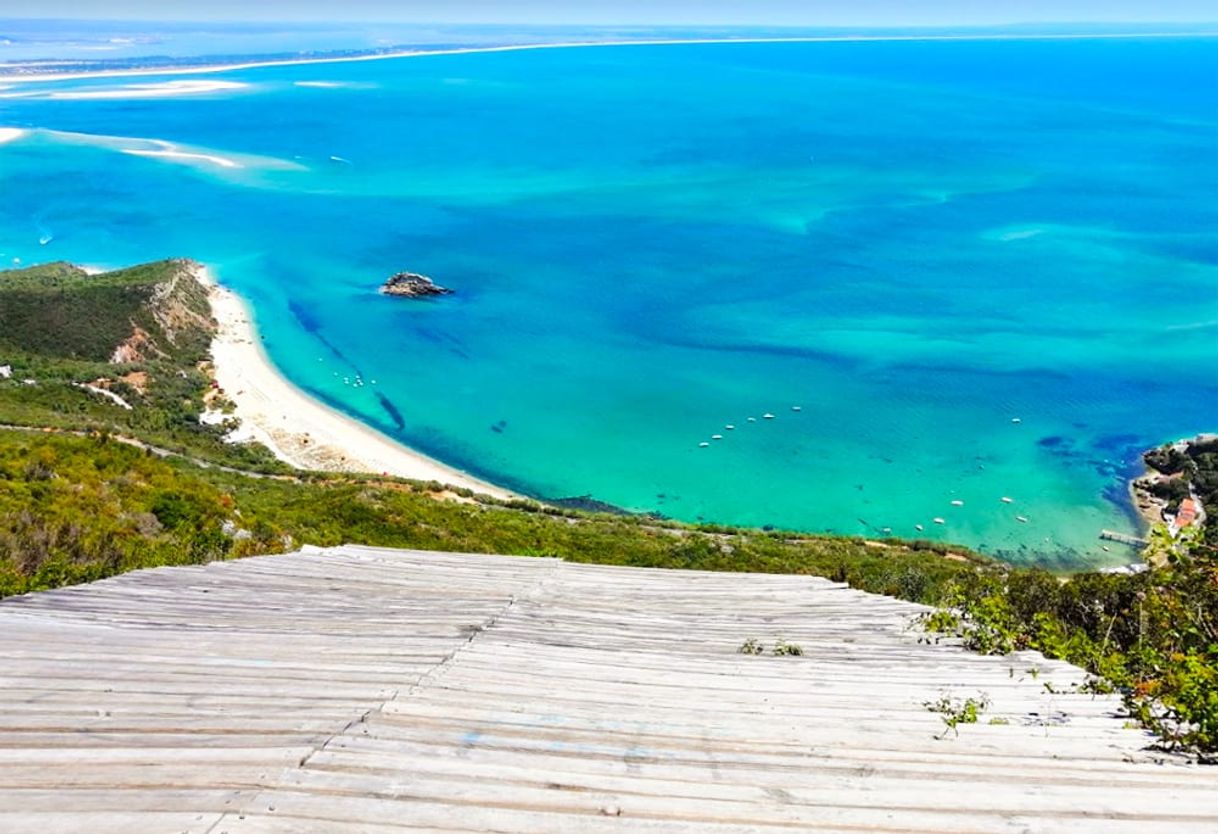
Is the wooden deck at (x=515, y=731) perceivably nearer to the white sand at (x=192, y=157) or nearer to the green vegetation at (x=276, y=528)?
the green vegetation at (x=276, y=528)

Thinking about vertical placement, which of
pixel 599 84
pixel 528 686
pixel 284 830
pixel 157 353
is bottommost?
pixel 157 353

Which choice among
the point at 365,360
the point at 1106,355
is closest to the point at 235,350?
the point at 365,360

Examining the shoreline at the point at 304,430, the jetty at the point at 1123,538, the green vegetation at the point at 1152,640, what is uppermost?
the green vegetation at the point at 1152,640

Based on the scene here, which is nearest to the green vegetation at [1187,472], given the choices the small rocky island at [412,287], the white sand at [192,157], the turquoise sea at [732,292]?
the turquoise sea at [732,292]

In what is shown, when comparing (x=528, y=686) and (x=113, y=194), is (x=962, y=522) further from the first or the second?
(x=113, y=194)

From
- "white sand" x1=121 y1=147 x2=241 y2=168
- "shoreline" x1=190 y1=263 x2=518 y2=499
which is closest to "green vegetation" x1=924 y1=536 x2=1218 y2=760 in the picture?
"shoreline" x1=190 y1=263 x2=518 y2=499

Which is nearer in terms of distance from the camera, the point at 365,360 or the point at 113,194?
the point at 365,360

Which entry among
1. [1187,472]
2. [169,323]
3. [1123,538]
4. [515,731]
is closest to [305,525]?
[515,731]
